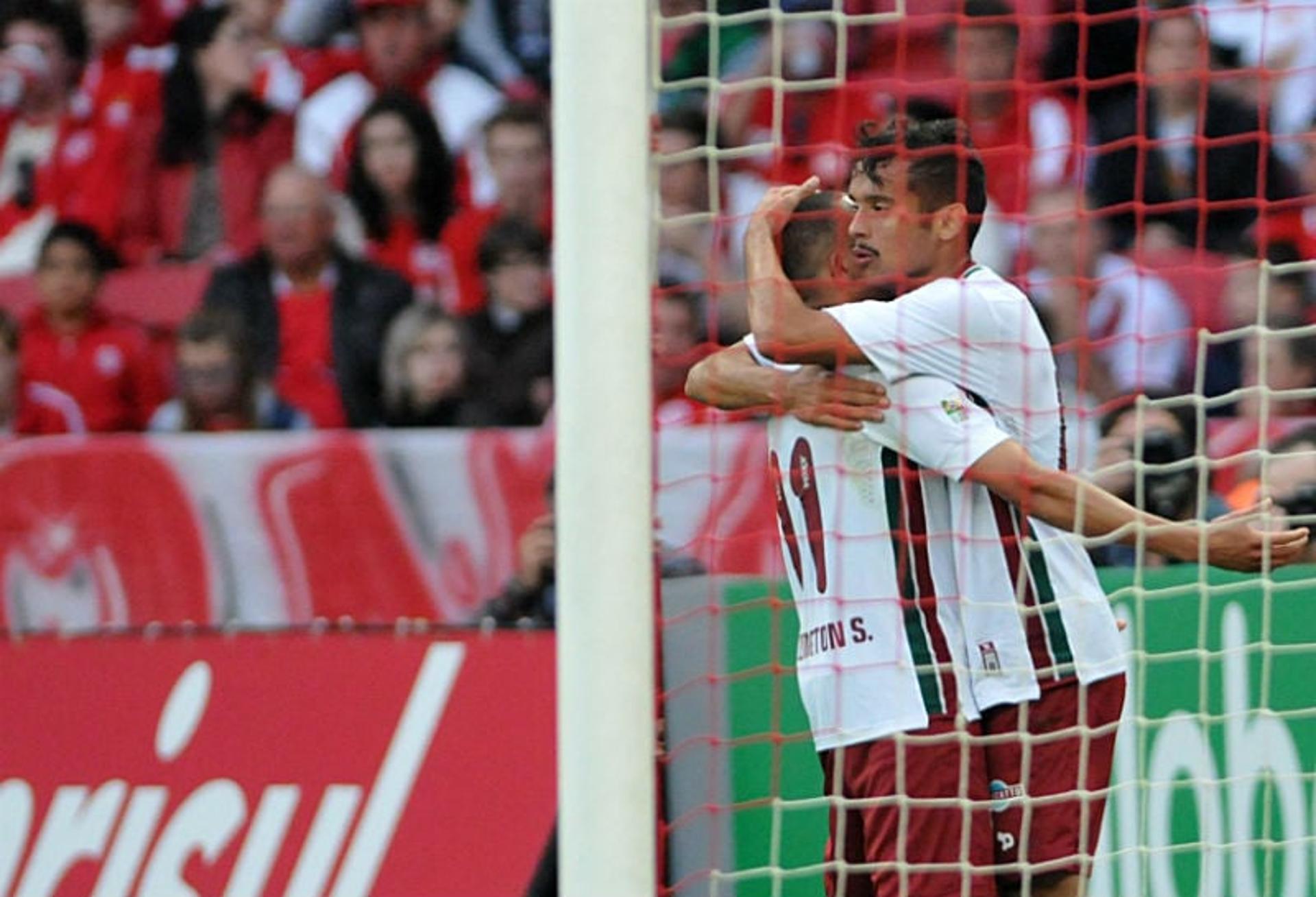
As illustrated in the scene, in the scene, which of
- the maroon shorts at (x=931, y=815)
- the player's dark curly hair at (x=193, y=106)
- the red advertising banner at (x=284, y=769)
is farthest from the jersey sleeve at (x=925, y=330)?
the player's dark curly hair at (x=193, y=106)

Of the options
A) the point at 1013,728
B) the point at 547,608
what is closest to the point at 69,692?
the point at 547,608

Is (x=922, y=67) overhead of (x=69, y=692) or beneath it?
overhead

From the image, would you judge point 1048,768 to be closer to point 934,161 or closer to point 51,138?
point 934,161

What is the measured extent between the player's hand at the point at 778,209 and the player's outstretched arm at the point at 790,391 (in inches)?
9.7

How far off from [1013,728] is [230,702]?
1578 millimetres

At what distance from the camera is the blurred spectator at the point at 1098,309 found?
4.28m

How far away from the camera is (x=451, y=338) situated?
4641 mm

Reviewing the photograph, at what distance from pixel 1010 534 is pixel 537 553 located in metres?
1.34

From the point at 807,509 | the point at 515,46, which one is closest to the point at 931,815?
the point at 807,509

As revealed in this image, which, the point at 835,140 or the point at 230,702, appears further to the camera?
the point at 835,140

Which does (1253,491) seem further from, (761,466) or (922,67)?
(922,67)

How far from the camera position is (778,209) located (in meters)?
2.76

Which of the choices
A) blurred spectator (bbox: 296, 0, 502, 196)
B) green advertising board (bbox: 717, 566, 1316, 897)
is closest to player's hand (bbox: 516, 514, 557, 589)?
green advertising board (bbox: 717, 566, 1316, 897)

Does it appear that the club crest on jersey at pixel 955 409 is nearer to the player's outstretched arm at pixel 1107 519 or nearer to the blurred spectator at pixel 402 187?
the player's outstretched arm at pixel 1107 519
